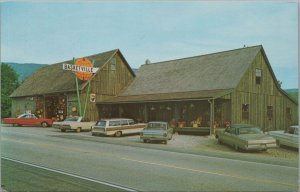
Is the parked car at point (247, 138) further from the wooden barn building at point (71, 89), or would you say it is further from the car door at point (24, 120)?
the car door at point (24, 120)

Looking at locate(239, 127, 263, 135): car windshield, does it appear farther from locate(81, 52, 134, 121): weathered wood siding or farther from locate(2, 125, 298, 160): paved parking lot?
locate(81, 52, 134, 121): weathered wood siding

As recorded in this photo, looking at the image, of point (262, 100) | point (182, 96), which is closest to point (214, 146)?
point (182, 96)

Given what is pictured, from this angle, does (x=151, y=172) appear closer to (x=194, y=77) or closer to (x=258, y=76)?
(x=258, y=76)

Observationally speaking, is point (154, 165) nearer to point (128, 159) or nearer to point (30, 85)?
point (128, 159)

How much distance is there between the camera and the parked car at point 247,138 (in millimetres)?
18328

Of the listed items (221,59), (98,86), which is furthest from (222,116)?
(98,86)

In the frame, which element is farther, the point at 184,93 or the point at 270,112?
the point at 270,112

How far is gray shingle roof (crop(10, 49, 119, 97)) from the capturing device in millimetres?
38938

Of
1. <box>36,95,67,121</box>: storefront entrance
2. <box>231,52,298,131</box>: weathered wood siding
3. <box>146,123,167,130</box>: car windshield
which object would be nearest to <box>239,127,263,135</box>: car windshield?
<box>146,123,167,130</box>: car windshield

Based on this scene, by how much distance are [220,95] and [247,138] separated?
8.02 m

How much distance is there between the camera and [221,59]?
3275 centimetres

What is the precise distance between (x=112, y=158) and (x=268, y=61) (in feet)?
67.4

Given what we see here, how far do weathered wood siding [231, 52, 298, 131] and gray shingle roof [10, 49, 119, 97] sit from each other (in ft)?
49.8

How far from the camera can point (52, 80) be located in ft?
141
